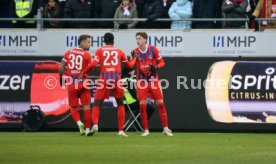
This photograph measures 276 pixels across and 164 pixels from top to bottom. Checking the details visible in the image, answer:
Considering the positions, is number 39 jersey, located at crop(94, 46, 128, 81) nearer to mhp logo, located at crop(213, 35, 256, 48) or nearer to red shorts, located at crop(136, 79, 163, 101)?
red shorts, located at crop(136, 79, 163, 101)

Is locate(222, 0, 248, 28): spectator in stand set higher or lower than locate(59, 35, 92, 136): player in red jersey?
higher

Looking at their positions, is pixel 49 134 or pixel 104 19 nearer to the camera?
pixel 49 134

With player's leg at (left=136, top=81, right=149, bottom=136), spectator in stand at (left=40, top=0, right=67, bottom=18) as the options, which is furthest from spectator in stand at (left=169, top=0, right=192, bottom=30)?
player's leg at (left=136, top=81, right=149, bottom=136)

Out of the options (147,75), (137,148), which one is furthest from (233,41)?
(137,148)

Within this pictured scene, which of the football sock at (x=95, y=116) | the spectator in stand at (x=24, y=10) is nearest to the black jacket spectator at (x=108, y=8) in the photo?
the spectator in stand at (x=24, y=10)

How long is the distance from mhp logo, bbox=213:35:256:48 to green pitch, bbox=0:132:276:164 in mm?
2972

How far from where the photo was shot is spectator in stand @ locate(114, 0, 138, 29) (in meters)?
24.0

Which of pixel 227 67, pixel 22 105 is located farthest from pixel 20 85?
pixel 227 67

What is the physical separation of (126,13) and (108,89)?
4073 mm

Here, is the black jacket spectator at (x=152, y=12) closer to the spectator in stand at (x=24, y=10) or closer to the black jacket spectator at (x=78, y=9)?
the black jacket spectator at (x=78, y=9)

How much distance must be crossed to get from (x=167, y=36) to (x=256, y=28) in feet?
7.93

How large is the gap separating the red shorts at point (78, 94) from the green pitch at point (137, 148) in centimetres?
85

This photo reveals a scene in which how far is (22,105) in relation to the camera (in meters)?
23.7

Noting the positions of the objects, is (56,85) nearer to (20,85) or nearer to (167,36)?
(20,85)
